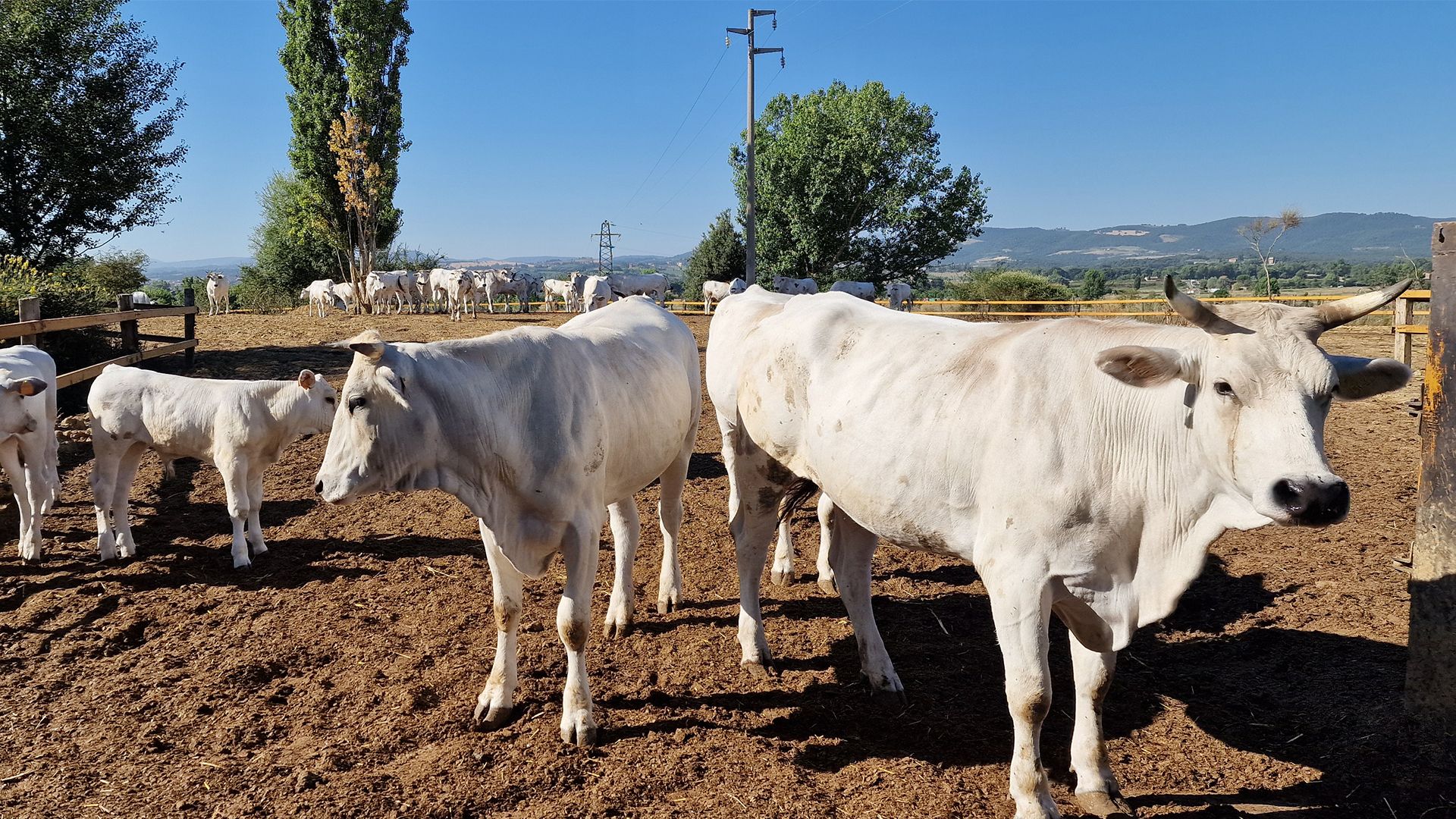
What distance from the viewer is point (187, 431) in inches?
304

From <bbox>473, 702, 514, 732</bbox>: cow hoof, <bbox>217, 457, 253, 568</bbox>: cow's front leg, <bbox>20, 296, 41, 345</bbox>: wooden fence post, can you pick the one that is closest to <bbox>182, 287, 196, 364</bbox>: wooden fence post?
<bbox>20, 296, 41, 345</bbox>: wooden fence post

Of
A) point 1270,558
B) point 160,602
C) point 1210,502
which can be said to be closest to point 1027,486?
point 1210,502

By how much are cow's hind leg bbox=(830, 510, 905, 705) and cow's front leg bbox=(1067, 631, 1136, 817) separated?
118cm

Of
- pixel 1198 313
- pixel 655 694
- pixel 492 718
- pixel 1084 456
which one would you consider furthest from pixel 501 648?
pixel 1198 313

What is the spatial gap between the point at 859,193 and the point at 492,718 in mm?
44011

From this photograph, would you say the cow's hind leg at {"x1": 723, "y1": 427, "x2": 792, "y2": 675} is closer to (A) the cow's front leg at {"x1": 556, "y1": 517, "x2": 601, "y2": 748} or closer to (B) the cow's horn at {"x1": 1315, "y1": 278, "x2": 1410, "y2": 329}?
(A) the cow's front leg at {"x1": 556, "y1": 517, "x2": 601, "y2": 748}

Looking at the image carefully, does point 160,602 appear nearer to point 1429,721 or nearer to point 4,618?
point 4,618

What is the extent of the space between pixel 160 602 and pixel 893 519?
588cm

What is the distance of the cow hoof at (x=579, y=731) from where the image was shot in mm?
4383

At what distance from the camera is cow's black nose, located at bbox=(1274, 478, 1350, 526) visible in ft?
8.89

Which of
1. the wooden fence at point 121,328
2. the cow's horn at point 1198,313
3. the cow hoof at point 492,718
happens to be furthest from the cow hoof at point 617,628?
the wooden fence at point 121,328

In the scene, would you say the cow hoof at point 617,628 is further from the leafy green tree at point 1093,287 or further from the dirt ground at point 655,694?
the leafy green tree at point 1093,287

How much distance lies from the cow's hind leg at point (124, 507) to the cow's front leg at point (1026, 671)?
7.55 metres

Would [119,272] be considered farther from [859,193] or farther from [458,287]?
[859,193]
